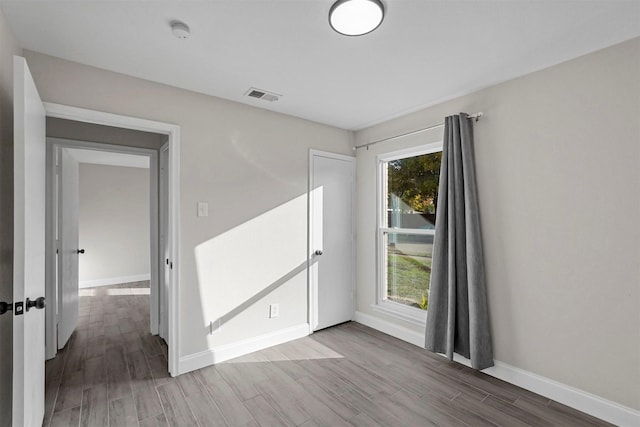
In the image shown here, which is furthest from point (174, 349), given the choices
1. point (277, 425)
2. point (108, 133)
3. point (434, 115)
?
point (434, 115)

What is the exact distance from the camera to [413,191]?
→ 11.1ft

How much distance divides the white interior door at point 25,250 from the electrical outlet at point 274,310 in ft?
6.02

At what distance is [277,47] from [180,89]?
112 cm

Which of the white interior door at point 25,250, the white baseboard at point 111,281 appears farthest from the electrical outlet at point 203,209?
the white baseboard at point 111,281

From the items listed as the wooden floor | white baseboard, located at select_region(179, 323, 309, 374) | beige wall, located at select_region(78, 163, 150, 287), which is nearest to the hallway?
the wooden floor

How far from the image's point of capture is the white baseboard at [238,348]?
2664 mm

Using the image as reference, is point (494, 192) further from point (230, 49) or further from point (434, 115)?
point (230, 49)

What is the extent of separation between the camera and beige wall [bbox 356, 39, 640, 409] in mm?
1958

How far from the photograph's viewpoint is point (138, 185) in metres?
6.52

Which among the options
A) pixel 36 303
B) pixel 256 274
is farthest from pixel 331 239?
pixel 36 303

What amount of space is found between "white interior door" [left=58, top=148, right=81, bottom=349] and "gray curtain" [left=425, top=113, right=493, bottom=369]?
3.53m

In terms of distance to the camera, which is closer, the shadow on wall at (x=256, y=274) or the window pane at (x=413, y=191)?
the shadow on wall at (x=256, y=274)

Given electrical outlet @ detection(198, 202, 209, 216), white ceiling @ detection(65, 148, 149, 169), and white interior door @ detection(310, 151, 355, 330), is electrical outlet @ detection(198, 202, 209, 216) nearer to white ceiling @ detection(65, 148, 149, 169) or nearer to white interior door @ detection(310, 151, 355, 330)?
white interior door @ detection(310, 151, 355, 330)

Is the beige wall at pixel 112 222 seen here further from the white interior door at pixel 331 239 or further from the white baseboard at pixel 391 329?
the white baseboard at pixel 391 329
